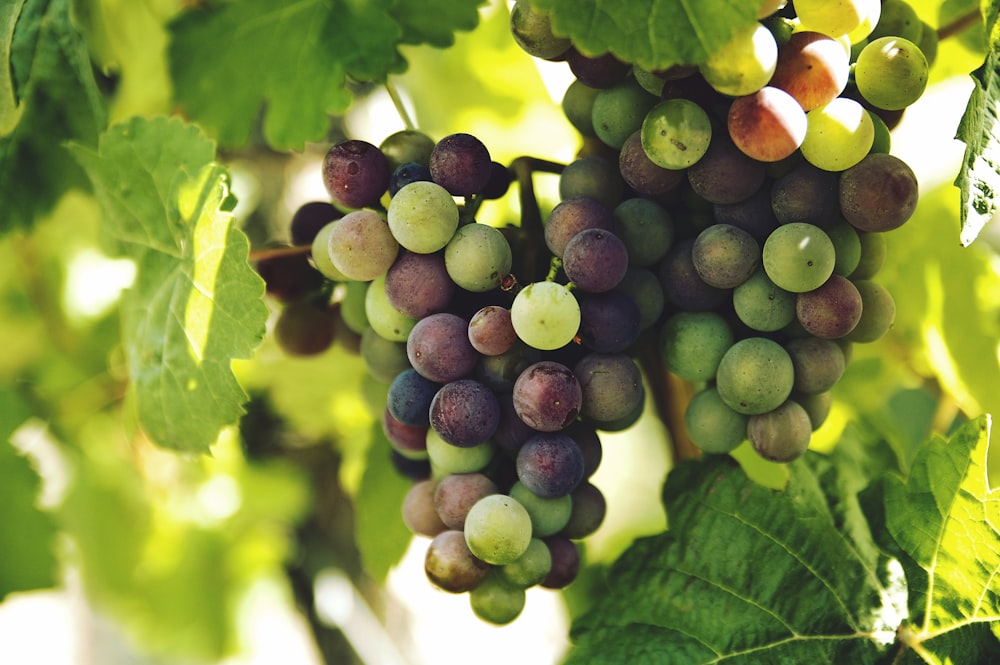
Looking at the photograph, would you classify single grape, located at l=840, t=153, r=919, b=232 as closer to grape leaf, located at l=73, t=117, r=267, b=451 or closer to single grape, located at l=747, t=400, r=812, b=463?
single grape, located at l=747, t=400, r=812, b=463

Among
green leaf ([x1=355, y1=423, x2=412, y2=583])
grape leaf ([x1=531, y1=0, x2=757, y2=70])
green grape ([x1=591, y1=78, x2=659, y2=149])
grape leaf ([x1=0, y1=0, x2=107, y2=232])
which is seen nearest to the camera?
grape leaf ([x1=531, y1=0, x2=757, y2=70])

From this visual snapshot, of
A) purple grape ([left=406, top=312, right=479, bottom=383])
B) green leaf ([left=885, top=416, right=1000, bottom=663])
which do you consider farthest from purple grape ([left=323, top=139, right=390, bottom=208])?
green leaf ([left=885, top=416, right=1000, bottom=663])

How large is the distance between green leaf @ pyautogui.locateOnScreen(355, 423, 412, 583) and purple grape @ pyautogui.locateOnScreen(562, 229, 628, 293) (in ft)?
1.43

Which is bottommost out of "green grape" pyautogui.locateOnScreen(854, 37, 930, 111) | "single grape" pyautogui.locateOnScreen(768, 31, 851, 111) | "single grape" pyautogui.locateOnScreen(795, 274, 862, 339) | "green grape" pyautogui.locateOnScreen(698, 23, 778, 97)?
"single grape" pyautogui.locateOnScreen(795, 274, 862, 339)

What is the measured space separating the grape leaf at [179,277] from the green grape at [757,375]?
1.20 ft

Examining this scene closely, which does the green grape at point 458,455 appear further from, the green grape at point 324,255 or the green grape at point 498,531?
the green grape at point 324,255

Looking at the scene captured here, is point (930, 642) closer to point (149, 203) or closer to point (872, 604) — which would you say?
point (872, 604)

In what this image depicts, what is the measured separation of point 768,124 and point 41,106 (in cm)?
75

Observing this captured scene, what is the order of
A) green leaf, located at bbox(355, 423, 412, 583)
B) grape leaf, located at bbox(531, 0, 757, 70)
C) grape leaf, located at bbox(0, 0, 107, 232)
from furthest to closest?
green leaf, located at bbox(355, 423, 412, 583) → grape leaf, located at bbox(0, 0, 107, 232) → grape leaf, located at bbox(531, 0, 757, 70)

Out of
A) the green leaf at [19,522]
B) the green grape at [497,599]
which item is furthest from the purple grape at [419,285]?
the green leaf at [19,522]

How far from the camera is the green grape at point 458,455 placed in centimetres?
65

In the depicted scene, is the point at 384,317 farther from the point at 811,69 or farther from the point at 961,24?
the point at 961,24

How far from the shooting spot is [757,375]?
2.03 ft

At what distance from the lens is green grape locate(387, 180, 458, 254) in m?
0.61
